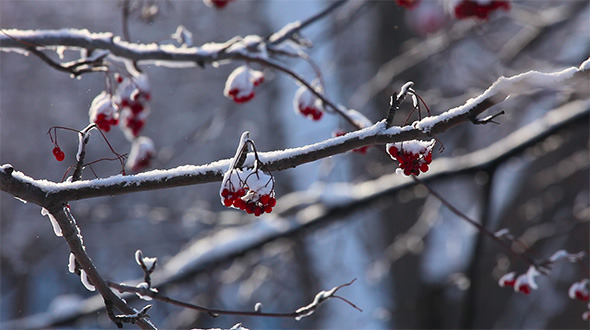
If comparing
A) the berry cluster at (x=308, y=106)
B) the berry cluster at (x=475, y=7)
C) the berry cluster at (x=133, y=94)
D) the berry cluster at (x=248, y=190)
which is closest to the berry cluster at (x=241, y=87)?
the berry cluster at (x=308, y=106)

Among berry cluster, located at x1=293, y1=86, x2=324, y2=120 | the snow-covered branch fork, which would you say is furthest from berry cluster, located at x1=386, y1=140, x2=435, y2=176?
berry cluster, located at x1=293, y1=86, x2=324, y2=120

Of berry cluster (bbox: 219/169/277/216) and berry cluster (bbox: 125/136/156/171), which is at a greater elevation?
berry cluster (bbox: 125/136/156/171)

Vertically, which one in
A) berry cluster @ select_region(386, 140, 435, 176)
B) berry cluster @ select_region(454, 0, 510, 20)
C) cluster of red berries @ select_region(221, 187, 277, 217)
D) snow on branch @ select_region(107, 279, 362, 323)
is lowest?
snow on branch @ select_region(107, 279, 362, 323)

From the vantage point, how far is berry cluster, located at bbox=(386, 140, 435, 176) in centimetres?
145

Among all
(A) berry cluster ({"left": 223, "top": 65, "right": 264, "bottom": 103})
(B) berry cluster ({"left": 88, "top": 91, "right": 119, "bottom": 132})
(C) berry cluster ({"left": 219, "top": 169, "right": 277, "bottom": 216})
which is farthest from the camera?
(A) berry cluster ({"left": 223, "top": 65, "right": 264, "bottom": 103})

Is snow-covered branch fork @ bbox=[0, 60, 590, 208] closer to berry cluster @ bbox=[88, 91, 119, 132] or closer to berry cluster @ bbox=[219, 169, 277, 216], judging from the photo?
berry cluster @ bbox=[219, 169, 277, 216]

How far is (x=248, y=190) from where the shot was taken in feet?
4.82

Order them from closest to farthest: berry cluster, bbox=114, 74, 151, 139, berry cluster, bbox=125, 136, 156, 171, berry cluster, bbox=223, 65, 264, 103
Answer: berry cluster, bbox=223, 65, 264, 103, berry cluster, bbox=114, 74, 151, 139, berry cluster, bbox=125, 136, 156, 171

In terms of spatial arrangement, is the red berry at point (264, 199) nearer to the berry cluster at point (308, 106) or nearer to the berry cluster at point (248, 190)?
the berry cluster at point (248, 190)

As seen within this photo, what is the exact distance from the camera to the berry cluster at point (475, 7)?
2766 mm

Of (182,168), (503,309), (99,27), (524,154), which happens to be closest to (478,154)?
(524,154)

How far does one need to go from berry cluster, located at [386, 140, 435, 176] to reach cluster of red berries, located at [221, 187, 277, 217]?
0.33 meters

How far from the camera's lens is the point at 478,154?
413 cm

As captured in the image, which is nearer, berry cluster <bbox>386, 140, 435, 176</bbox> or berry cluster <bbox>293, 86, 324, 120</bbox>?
berry cluster <bbox>386, 140, 435, 176</bbox>
